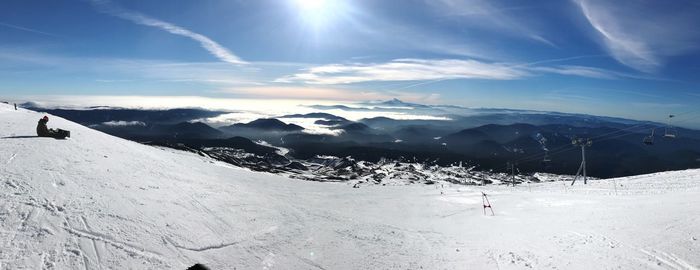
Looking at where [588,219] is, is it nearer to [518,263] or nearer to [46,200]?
[518,263]

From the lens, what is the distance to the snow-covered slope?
14.5 m

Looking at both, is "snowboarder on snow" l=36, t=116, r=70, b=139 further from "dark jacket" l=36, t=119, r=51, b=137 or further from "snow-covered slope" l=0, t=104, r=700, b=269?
"snow-covered slope" l=0, t=104, r=700, b=269

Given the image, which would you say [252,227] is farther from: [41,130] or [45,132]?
[41,130]

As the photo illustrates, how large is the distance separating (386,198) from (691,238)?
26.6m

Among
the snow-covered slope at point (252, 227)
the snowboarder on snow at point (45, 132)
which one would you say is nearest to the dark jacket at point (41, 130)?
the snowboarder on snow at point (45, 132)

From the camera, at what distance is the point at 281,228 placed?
2256 centimetres

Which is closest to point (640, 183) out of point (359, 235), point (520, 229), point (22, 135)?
point (520, 229)

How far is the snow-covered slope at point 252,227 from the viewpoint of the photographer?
14523 millimetres

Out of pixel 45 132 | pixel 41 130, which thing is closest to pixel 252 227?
pixel 45 132

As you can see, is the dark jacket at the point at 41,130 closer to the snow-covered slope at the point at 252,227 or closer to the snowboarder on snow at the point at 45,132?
the snowboarder on snow at the point at 45,132

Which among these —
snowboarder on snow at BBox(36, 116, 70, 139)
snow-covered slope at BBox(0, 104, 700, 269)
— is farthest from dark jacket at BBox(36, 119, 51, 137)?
snow-covered slope at BBox(0, 104, 700, 269)

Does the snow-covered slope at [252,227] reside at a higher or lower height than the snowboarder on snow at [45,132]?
lower

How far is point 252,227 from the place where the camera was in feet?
71.4

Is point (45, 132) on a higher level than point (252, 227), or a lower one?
higher
